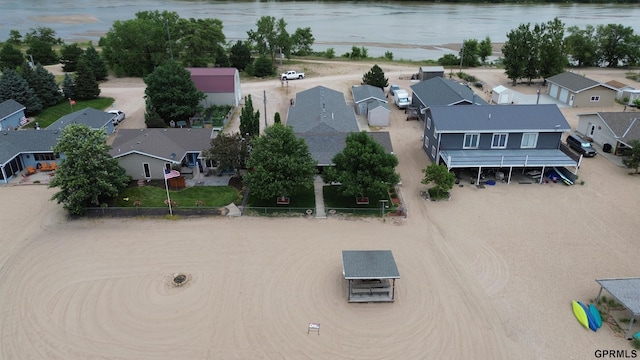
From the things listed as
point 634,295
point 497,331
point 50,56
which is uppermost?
point 50,56

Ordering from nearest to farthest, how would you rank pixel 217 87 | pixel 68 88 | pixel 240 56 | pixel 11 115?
1. pixel 11 115
2. pixel 217 87
3. pixel 68 88
4. pixel 240 56

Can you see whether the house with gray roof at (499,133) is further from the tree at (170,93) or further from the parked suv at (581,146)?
the tree at (170,93)

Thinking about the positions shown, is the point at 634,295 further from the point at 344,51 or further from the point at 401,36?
the point at 401,36

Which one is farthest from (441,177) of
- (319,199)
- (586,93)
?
(586,93)

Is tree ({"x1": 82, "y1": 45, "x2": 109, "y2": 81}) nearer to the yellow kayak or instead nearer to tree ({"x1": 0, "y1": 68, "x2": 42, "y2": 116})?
tree ({"x1": 0, "y1": 68, "x2": 42, "y2": 116})

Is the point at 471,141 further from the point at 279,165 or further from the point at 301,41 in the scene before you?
the point at 301,41

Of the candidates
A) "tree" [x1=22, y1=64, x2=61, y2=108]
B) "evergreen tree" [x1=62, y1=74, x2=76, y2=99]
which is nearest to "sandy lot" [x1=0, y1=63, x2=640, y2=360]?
"tree" [x1=22, y1=64, x2=61, y2=108]

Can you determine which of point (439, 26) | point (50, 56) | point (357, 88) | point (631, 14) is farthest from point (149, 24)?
point (631, 14)
